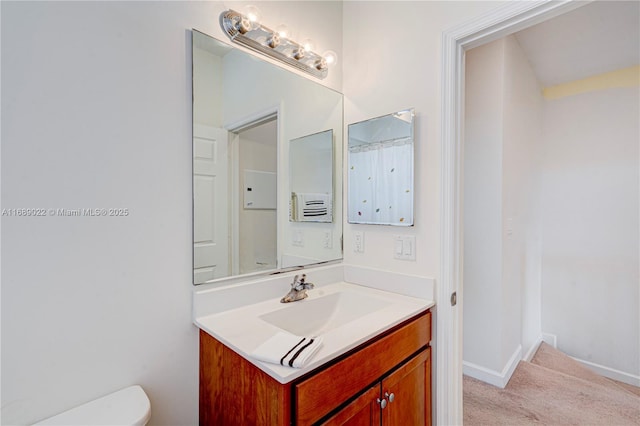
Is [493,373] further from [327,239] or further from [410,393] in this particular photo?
[327,239]

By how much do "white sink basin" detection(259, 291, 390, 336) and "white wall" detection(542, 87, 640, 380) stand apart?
2.68 meters

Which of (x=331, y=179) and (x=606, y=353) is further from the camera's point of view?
(x=606, y=353)

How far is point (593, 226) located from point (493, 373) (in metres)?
1.79

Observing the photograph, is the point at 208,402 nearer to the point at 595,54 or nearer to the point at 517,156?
the point at 517,156

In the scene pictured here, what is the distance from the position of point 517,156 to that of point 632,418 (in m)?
1.83

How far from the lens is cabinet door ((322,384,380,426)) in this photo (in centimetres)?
94

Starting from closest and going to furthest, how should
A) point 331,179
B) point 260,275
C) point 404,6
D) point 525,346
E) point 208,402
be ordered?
point 208,402
point 260,275
point 404,6
point 331,179
point 525,346

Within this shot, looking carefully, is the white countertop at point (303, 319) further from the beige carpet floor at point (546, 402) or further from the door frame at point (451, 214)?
the beige carpet floor at point (546, 402)

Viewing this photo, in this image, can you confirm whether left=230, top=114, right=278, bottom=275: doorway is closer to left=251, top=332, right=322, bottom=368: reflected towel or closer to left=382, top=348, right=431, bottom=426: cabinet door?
left=251, top=332, right=322, bottom=368: reflected towel

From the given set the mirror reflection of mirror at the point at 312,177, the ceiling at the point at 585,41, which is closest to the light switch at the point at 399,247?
the mirror reflection of mirror at the point at 312,177

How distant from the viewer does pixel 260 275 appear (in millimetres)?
1414

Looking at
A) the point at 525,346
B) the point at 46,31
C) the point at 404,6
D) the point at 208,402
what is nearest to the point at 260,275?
the point at 208,402

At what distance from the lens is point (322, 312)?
1466mm

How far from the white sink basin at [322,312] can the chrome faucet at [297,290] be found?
0.08 ft
